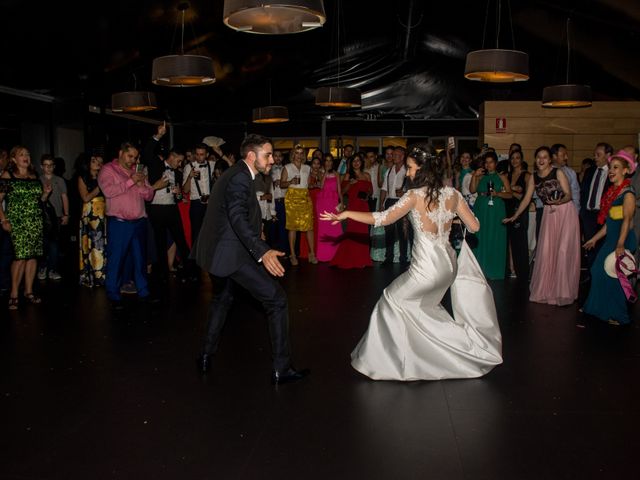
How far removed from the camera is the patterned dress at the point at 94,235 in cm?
679

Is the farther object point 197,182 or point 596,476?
point 197,182

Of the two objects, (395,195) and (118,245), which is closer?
(118,245)

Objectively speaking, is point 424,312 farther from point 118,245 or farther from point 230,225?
point 118,245

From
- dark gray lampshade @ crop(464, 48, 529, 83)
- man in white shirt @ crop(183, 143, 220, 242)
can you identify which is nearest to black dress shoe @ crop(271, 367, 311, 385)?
dark gray lampshade @ crop(464, 48, 529, 83)

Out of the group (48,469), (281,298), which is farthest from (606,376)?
(48,469)

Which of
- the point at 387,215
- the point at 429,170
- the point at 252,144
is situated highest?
the point at 252,144

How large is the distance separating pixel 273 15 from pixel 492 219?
4.60 meters

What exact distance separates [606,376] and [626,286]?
60.7 inches

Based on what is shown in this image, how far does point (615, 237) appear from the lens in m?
5.28

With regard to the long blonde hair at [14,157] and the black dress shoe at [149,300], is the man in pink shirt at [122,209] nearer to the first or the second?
the black dress shoe at [149,300]

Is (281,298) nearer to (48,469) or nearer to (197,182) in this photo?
(48,469)

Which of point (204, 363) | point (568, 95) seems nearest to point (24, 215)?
point (204, 363)

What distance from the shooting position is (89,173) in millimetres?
6852

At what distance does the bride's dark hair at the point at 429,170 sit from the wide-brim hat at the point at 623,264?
2.16 metres
